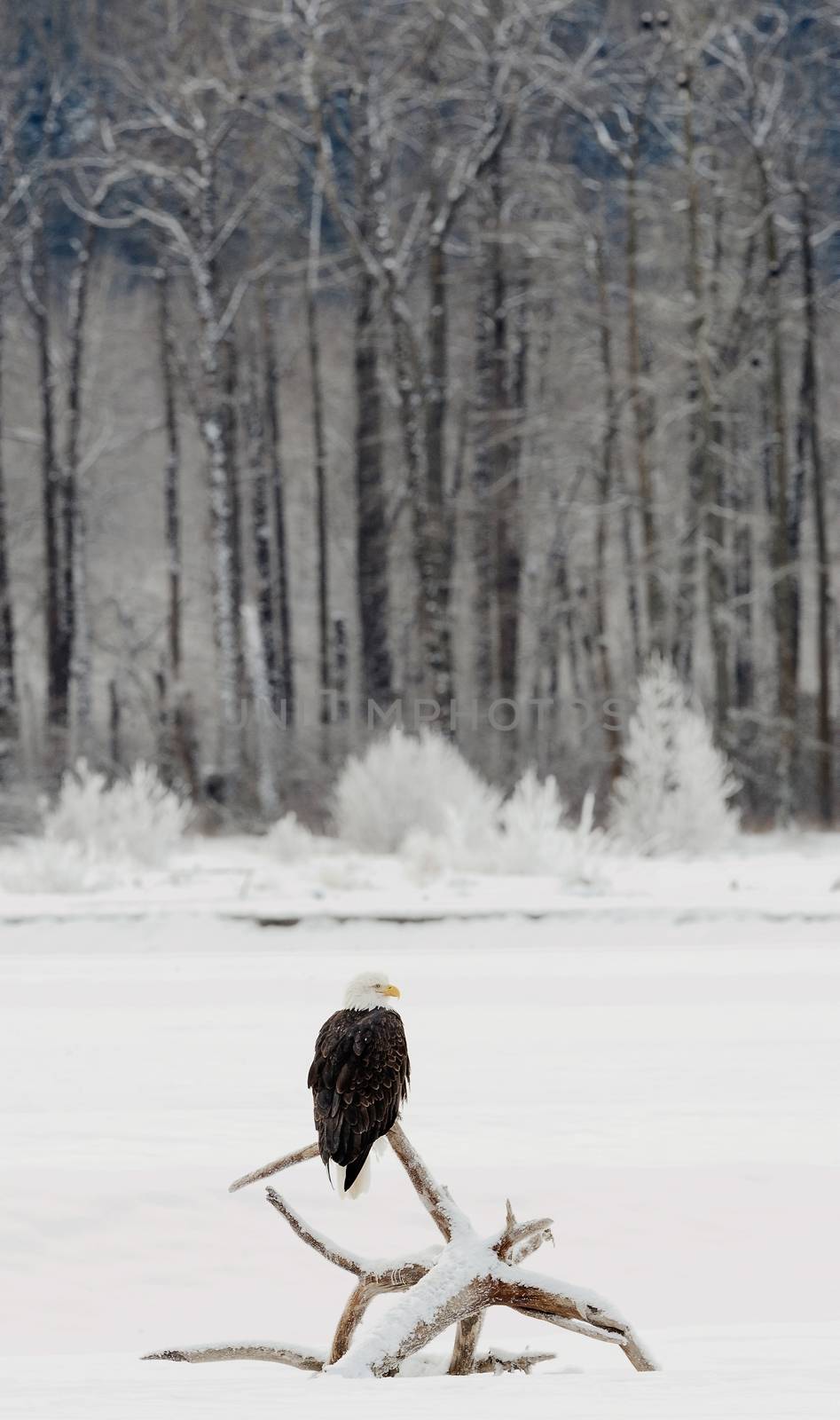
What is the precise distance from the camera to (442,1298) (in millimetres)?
2537

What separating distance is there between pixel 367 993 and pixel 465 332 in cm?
2894

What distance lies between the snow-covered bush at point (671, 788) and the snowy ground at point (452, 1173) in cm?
609

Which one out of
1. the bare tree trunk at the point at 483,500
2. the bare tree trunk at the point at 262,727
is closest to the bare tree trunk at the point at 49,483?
the bare tree trunk at the point at 262,727

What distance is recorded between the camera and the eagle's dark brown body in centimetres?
262

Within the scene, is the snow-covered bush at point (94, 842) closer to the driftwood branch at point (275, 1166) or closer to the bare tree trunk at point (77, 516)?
the bare tree trunk at point (77, 516)

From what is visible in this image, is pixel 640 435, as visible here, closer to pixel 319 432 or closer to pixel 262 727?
pixel 262 727

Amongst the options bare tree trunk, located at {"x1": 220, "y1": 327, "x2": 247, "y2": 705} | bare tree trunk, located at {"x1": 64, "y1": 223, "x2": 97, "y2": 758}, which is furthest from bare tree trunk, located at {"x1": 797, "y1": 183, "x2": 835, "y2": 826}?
bare tree trunk, located at {"x1": 64, "y1": 223, "x2": 97, "y2": 758}

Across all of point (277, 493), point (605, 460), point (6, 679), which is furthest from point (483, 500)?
point (6, 679)

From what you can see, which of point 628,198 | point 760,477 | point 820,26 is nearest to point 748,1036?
point 628,198

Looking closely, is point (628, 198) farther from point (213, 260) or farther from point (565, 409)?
point (565, 409)

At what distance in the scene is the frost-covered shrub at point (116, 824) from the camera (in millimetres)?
14758

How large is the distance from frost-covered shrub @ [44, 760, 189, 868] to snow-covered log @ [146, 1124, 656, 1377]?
11.6m

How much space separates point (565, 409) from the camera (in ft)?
95.5

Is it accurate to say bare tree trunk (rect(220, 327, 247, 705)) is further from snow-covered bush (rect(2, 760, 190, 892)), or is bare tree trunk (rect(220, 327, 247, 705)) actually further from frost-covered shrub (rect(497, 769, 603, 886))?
frost-covered shrub (rect(497, 769, 603, 886))
